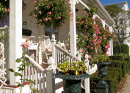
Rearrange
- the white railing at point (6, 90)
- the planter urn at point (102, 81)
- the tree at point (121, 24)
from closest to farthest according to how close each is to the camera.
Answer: the white railing at point (6, 90), the planter urn at point (102, 81), the tree at point (121, 24)

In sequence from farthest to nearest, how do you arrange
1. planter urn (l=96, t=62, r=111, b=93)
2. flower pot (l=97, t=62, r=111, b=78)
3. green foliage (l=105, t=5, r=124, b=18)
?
1. green foliage (l=105, t=5, r=124, b=18)
2. flower pot (l=97, t=62, r=111, b=78)
3. planter urn (l=96, t=62, r=111, b=93)

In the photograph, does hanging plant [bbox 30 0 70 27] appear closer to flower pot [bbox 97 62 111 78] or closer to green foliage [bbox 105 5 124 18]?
flower pot [bbox 97 62 111 78]

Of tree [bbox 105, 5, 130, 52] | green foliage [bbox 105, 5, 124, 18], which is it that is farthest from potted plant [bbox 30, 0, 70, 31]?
tree [bbox 105, 5, 130, 52]

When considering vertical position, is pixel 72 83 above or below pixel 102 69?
above

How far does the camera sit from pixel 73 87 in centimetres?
250

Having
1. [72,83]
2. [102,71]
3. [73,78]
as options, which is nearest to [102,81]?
[102,71]

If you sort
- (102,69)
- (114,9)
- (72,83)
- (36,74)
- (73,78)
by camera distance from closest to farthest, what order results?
(73,78)
(72,83)
(36,74)
(102,69)
(114,9)

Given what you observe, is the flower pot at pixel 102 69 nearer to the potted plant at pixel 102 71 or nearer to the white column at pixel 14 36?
the potted plant at pixel 102 71

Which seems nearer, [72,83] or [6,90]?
[72,83]

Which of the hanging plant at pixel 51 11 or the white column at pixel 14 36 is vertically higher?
the hanging plant at pixel 51 11

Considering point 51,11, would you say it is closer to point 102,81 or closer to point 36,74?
point 36,74

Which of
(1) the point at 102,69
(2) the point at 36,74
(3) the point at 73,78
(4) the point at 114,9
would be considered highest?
(4) the point at 114,9

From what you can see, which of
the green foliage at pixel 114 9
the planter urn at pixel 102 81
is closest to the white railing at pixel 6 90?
the planter urn at pixel 102 81

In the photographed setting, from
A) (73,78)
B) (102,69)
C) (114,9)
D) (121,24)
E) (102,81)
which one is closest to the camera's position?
(73,78)
